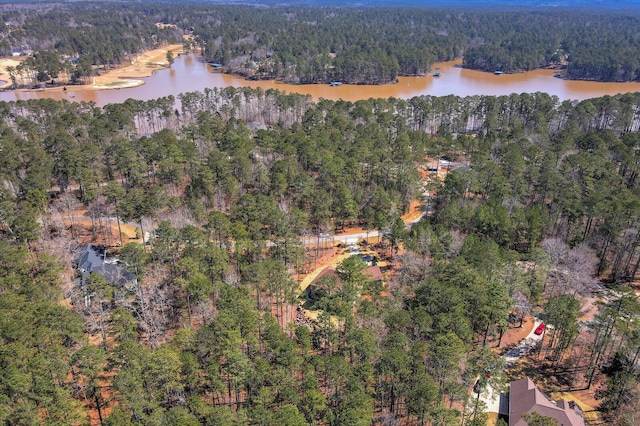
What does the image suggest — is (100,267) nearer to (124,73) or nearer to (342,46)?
(124,73)

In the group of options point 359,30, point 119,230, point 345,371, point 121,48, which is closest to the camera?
point 345,371

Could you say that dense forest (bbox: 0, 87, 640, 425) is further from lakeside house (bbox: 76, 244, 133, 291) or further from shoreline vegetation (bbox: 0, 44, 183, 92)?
shoreline vegetation (bbox: 0, 44, 183, 92)

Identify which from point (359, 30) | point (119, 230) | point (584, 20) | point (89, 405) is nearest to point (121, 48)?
point (359, 30)

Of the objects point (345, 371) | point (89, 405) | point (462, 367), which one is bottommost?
point (89, 405)

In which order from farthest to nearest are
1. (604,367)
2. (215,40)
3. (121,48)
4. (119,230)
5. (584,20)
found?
(584,20), (215,40), (121,48), (119,230), (604,367)

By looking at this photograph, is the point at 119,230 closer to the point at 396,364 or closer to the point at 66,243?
the point at 66,243

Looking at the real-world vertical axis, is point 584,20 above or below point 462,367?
above

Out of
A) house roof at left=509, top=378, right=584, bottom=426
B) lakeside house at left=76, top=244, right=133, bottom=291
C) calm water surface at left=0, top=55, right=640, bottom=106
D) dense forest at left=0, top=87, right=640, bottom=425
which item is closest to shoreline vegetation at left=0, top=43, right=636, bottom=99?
calm water surface at left=0, top=55, right=640, bottom=106

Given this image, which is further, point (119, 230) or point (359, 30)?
point (359, 30)
